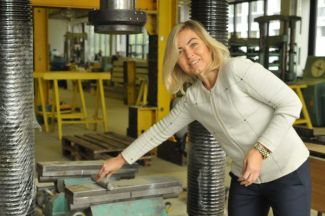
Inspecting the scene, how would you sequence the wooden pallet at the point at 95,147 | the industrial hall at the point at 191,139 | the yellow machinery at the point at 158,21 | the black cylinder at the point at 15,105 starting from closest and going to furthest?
the industrial hall at the point at 191,139 → the black cylinder at the point at 15,105 → the wooden pallet at the point at 95,147 → the yellow machinery at the point at 158,21

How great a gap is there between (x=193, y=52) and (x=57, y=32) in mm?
15736

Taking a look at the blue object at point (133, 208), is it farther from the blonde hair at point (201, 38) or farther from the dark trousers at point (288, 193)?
the blonde hair at point (201, 38)

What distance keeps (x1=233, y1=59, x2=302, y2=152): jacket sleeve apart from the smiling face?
0.14 metres

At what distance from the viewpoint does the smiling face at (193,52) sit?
141 centimetres

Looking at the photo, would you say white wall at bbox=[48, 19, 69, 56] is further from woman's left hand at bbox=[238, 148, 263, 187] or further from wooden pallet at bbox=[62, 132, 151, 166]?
woman's left hand at bbox=[238, 148, 263, 187]

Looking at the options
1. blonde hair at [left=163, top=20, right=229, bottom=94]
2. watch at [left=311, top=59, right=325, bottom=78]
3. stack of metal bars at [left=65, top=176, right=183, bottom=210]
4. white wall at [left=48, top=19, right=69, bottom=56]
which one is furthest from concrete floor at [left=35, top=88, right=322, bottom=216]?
white wall at [left=48, top=19, right=69, bottom=56]

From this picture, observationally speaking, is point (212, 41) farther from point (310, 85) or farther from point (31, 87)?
point (310, 85)

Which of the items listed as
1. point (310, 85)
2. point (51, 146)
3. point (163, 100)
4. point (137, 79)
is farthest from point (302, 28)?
point (51, 146)

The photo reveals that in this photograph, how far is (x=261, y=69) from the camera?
53.9 inches

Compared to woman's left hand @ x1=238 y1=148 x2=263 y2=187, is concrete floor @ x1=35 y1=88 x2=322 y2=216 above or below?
below

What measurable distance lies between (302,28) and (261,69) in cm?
710

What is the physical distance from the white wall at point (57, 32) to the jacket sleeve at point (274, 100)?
1549cm

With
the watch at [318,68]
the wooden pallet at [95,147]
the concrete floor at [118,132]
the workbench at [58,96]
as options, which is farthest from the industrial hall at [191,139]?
the watch at [318,68]

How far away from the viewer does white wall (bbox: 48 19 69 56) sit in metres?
16.3
